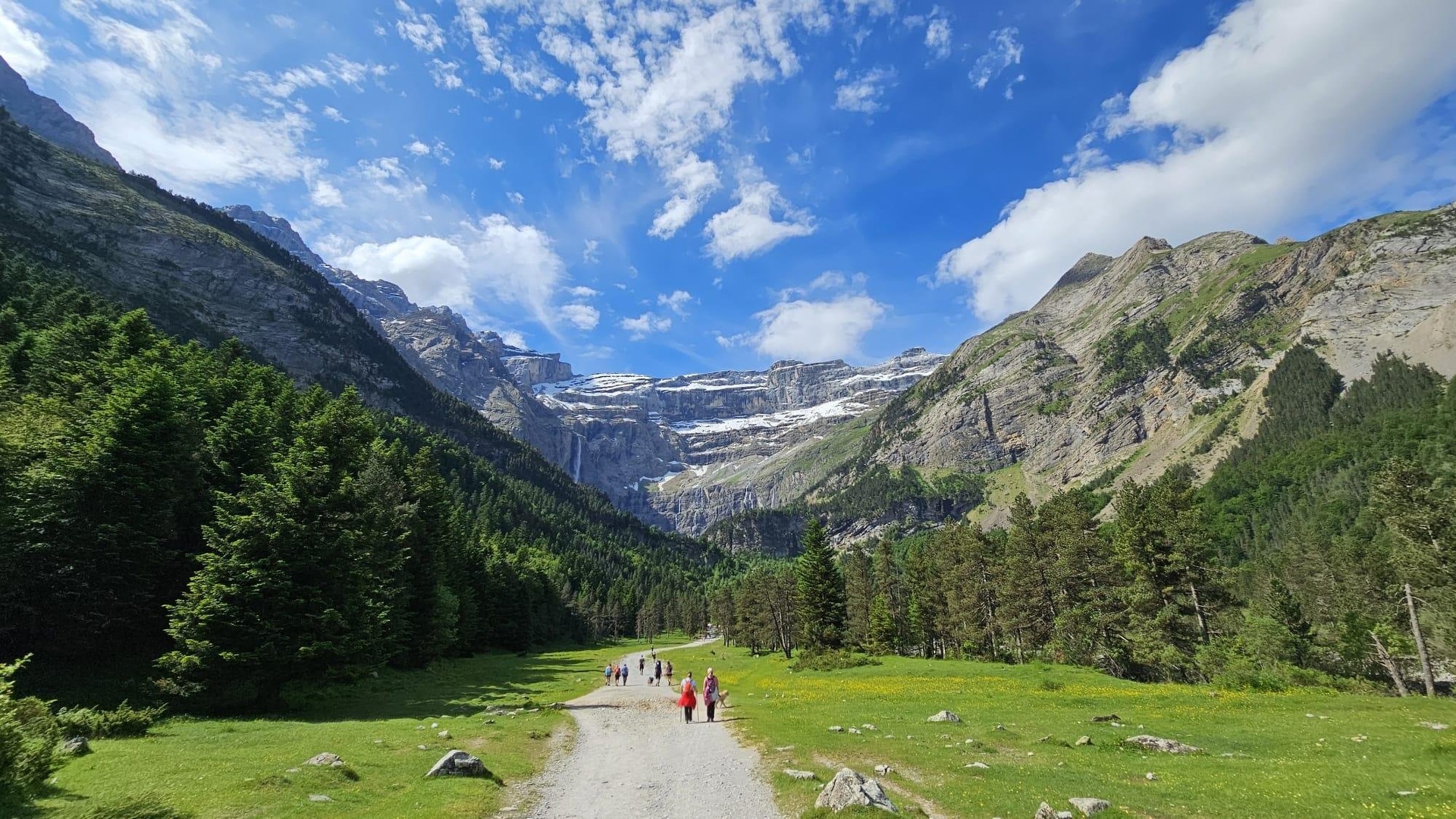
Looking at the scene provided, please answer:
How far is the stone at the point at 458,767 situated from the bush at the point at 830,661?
4439 centimetres

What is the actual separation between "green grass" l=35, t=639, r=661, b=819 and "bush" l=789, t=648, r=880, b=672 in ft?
102

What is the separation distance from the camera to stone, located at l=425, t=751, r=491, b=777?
16.9 meters

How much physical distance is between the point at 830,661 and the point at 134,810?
54179 millimetres

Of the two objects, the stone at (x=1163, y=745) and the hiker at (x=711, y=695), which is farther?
the hiker at (x=711, y=695)

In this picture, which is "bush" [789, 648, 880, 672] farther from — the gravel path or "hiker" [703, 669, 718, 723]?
"hiker" [703, 669, 718, 723]

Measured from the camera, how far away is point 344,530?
31531 millimetres

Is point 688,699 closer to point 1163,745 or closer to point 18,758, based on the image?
point 1163,745

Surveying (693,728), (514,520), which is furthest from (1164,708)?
(514,520)

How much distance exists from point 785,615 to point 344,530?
265 ft

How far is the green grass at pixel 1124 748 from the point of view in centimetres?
1401

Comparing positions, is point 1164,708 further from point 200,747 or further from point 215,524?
point 215,524

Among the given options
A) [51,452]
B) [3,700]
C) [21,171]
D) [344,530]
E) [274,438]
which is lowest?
[3,700]

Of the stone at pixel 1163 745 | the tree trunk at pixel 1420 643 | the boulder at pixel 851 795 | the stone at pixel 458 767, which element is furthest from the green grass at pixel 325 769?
the tree trunk at pixel 1420 643

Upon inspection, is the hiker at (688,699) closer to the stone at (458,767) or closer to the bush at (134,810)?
the stone at (458,767)
